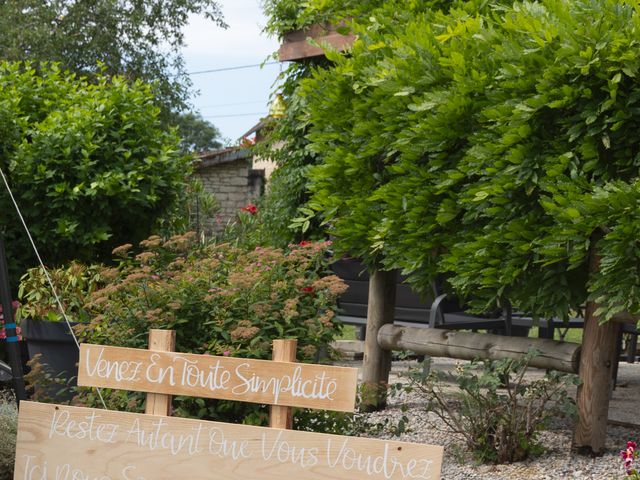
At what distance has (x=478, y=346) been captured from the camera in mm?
4902

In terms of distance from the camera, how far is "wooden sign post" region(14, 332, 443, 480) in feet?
9.27

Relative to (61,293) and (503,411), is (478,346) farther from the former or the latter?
(61,293)

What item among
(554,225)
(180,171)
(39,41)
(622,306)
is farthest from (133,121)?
(39,41)

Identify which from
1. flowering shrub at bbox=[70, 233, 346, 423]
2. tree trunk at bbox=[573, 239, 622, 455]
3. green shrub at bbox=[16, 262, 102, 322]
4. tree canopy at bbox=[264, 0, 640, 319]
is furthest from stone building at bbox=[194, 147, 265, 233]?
tree trunk at bbox=[573, 239, 622, 455]

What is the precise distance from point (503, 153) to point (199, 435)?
2103 mm

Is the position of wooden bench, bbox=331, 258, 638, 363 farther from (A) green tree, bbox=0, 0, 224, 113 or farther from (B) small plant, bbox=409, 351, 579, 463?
(A) green tree, bbox=0, 0, 224, 113

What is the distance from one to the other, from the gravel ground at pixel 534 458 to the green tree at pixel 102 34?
16.8m

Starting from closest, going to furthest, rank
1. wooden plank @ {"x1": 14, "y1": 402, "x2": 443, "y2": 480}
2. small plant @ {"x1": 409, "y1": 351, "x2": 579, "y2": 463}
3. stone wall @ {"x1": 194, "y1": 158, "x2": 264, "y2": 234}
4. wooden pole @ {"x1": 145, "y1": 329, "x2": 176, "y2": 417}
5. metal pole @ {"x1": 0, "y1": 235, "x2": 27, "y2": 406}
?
1. wooden plank @ {"x1": 14, "y1": 402, "x2": 443, "y2": 480}
2. wooden pole @ {"x1": 145, "y1": 329, "x2": 176, "y2": 417}
3. small plant @ {"x1": 409, "y1": 351, "x2": 579, "y2": 463}
4. metal pole @ {"x1": 0, "y1": 235, "x2": 27, "y2": 406}
5. stone wall @ {"x1": 194, "y1": 158, "x2": 264, "y2": 234}

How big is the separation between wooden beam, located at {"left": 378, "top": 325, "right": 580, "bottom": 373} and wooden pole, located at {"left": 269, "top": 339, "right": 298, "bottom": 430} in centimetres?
180

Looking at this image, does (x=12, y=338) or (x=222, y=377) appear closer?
(x=222, y=377)

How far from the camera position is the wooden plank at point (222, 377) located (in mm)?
2977

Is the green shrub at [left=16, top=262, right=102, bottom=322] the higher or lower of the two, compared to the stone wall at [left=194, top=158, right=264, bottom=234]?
lower

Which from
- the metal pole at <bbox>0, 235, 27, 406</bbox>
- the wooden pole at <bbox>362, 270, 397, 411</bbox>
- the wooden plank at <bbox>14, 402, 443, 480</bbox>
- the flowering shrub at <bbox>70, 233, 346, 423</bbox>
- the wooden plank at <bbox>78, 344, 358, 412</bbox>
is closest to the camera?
the wooden plank at <bbox>14, 402, 443, 480</bbox>

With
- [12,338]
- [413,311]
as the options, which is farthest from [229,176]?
[12,338]
